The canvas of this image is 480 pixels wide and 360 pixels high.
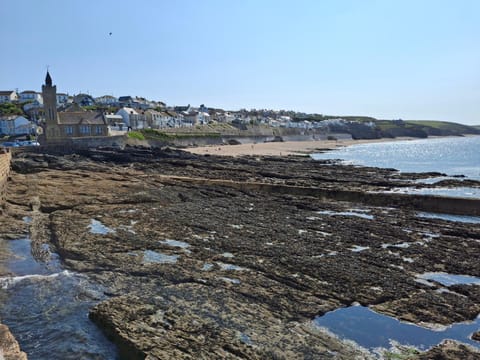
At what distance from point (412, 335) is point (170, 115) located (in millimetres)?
100593

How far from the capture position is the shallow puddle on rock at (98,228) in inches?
559

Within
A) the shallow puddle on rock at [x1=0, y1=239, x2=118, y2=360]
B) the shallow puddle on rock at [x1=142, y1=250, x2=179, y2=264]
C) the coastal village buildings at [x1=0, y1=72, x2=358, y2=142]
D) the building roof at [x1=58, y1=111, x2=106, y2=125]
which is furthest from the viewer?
the building roof at [x1=58, y1=111, x2=106, y2=125]

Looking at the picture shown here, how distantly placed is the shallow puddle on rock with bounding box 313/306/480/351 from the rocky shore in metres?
0.22

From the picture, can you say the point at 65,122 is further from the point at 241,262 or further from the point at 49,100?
the point at 241,262

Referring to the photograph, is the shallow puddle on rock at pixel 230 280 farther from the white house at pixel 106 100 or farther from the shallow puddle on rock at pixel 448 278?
the white house at pixel 106 100

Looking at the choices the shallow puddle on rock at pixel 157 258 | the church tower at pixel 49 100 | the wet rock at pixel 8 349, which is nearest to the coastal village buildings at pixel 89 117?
the church tower at pixel 49 100

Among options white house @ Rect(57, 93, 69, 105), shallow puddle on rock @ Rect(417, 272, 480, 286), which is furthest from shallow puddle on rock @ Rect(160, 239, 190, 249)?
white house @ Rect(57, 93, 69, 105)

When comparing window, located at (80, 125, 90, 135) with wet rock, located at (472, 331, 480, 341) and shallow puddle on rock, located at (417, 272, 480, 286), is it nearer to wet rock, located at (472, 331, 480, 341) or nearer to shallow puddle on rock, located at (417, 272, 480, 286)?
shallow puddle on rock, located at (417, 272, 480, 286)

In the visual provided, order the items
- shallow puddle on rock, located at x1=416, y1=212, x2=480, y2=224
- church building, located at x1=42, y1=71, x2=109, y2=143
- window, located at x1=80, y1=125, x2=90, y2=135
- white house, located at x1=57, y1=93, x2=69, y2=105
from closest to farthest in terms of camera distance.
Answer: shallow puddle on rock, located at x1=416, y1=212, x2=480, y2=224, church building, located at x1=42, y1=71, x2=109, y2=143, window, located at x1=80, y1=125, x2=90, y2=135, white house, located at x1=57, y1=93, x2=69, y2=105

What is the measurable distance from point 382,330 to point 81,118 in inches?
2318

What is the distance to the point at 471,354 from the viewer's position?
6.92m

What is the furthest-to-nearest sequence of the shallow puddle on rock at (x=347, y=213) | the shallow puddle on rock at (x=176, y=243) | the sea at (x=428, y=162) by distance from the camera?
the sea at (x=428, y=162), the shallow puddle on rock at (x=347, y=213), the shallow puddle on rock at (x=176, y=243)

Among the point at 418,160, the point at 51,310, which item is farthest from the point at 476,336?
the point at 418,160

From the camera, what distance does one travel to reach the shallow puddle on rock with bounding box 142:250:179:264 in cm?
1127
